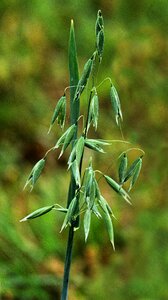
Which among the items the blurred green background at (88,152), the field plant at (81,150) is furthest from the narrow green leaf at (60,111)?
the blurred green background at (88,152)

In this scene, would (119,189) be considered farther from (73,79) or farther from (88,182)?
(73,79)

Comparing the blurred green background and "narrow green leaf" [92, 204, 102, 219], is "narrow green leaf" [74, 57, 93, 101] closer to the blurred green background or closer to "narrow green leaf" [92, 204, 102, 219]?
"narrow green leaf" [92, 204, 102, 219]

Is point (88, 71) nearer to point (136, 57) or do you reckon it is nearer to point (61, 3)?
point (136, 57)

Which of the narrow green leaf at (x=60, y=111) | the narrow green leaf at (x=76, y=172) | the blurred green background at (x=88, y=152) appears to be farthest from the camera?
the blurred green background at (x=88, y=152)

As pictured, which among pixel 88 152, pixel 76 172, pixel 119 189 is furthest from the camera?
pixel 88 152

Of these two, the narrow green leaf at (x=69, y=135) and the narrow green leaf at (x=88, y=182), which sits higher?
the narrow green leaf at (x=69, y=135)

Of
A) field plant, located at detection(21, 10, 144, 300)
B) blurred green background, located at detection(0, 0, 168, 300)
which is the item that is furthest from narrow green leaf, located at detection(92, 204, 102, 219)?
blurred green background, located at detection(0, 0, 168, 300)

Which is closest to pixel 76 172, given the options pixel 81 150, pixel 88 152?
pixel 81 150

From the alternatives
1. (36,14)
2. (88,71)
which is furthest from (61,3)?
(88,71)

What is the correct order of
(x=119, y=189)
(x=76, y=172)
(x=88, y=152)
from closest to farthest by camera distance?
(x=76, y=172) < (x=119, y=189) < (x=88, y=152)

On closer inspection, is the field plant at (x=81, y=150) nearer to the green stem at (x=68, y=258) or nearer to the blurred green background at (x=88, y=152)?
the green stem at (x=68, y=258)
